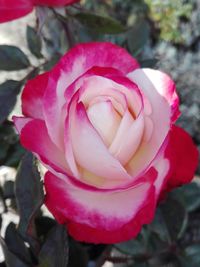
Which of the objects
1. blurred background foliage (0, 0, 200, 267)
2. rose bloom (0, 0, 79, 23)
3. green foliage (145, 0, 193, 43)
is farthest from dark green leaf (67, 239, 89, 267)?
green foliage (145, 0, 193, 43)

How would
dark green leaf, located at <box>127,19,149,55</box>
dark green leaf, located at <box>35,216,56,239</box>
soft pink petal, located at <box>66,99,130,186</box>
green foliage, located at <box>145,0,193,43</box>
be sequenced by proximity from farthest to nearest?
1. green foliage, located at <box>145,0,193,43</box>
2. dark green leaf, located at <box>127,19,149,55</box>
3. dark green leaf, located at <box>35,216,56,239</box>
4. soft pink petal, located at <box>66,99,130,186</box>

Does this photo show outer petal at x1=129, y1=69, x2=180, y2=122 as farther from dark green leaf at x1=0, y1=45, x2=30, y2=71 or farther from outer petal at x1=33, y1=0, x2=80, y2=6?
dark green leaf at x1=0, y1=45, x2=30, y2=71

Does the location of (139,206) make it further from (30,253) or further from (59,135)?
(30,253)

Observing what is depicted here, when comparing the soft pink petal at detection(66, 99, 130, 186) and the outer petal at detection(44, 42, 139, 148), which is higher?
the outer petal at detection(44, 42, 139, 148)

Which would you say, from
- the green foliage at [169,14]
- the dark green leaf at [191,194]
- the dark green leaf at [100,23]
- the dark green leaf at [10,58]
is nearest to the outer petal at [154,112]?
the dark green leaf at [100,23]

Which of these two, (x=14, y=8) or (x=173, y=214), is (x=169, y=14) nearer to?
(x=173, y=214)

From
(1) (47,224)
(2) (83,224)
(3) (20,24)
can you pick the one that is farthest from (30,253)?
(3) (20,24)
